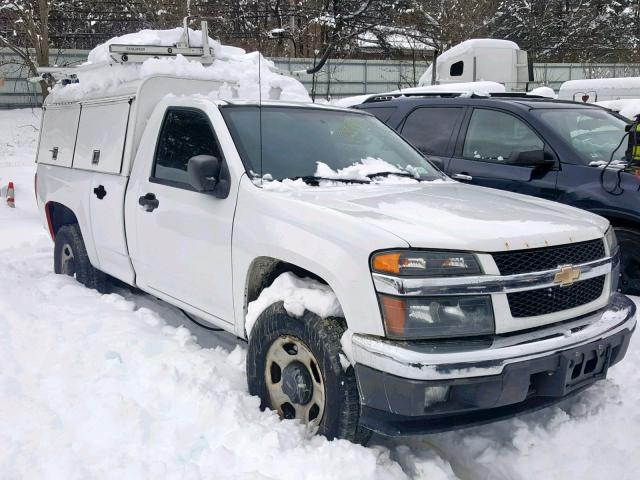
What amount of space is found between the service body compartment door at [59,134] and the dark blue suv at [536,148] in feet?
10.5

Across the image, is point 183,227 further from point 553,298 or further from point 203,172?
point 553,298

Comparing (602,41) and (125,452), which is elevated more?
(602,41)

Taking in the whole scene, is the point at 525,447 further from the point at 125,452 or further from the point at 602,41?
→ the point at 602,41

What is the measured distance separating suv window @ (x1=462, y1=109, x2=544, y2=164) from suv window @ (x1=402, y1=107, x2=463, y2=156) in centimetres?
22

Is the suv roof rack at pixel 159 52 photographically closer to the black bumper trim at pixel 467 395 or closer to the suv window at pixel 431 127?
the suv window at pixel 431 127

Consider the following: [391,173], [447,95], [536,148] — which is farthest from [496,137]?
[391,173]

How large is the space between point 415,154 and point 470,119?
76.8 inches

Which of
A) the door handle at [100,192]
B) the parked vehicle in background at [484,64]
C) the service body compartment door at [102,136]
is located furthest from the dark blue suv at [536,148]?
the parked vehicle in background at [484,64]

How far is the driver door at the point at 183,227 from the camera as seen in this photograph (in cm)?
366

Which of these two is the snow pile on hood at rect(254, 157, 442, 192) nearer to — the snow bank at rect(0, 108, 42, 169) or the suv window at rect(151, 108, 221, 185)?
the suv window at rect(151, 108, 221, 185)

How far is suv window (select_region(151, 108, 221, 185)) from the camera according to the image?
395 cm

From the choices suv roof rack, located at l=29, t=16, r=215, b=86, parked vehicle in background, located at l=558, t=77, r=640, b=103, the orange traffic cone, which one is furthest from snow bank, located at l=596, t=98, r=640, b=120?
the orange traffic cone

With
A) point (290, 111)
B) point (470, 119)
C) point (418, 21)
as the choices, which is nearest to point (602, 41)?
point (418, 21)

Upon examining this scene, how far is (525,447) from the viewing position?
120 inches
